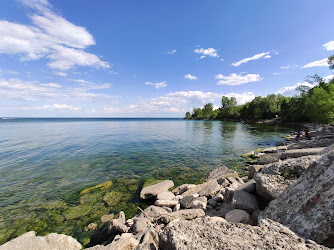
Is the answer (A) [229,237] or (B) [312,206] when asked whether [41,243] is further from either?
(B) [312,206]

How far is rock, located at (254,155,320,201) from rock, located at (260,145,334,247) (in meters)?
0.94

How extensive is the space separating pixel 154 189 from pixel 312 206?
7.87 m

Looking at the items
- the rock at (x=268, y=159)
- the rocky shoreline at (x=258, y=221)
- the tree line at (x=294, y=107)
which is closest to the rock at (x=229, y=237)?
the rocky shoreline at (x=258, y=221)

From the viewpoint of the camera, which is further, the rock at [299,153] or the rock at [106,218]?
the rock at [299,153]

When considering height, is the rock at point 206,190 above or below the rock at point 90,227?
above

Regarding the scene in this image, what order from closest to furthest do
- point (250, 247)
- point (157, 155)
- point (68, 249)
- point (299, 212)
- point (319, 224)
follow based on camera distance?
point (250, 247) → point (319, 224) → point (299, 212) → point (68, 249) → point (157, 155)

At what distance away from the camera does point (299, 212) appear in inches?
146

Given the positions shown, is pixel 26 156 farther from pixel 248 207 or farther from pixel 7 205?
pixel 248 207

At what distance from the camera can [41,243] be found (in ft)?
17.0

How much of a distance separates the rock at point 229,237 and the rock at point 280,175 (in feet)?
7.87

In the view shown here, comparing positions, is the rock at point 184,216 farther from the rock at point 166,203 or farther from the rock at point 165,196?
the rock at point 165,196

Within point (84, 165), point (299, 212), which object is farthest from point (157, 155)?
point (299, 212)

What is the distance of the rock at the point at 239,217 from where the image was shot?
5.22 meters

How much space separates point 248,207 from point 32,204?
1209 cm
